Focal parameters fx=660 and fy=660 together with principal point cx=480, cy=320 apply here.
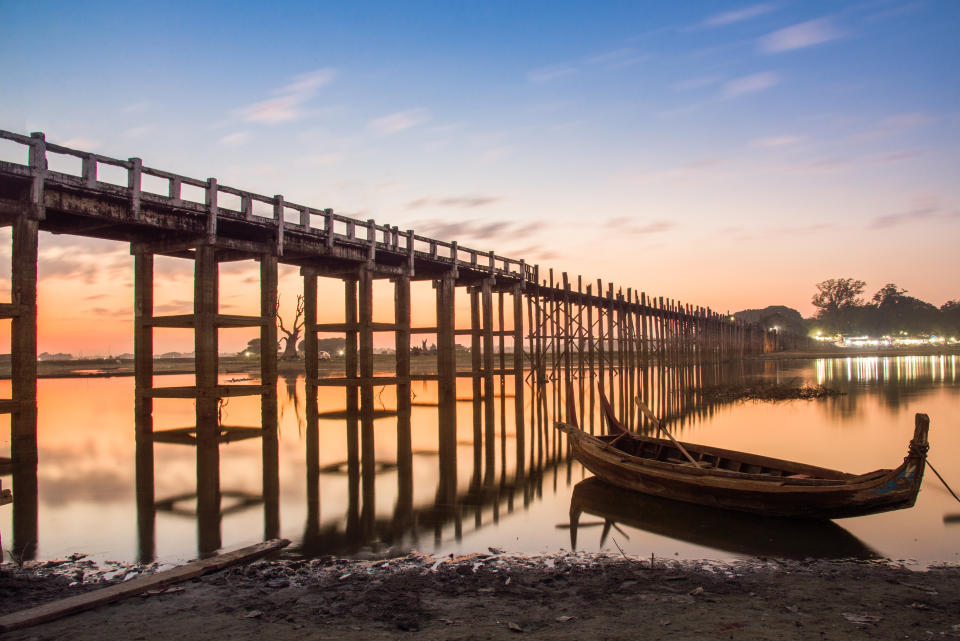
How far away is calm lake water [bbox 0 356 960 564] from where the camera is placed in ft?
26.8

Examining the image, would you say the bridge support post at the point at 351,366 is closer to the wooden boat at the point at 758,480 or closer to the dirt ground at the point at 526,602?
the wooden boat at the point at 758,480

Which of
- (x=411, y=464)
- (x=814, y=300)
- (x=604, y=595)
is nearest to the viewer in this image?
(x=604, y=595)

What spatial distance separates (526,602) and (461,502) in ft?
15.6

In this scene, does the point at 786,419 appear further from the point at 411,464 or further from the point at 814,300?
the point at 814,300

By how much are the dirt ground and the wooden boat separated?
1062mm

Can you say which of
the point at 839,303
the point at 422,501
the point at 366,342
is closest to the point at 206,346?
the point at 366,342

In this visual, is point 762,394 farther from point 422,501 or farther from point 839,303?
point 839,303

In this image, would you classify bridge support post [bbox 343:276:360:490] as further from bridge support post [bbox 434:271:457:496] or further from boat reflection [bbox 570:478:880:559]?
boat reflection [bbox 570:478:880:559]

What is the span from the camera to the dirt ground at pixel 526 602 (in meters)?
5.26

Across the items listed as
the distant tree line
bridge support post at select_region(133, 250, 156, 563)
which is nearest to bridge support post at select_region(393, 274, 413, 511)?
bridge support post at select_region(133, 250, 156, 563)

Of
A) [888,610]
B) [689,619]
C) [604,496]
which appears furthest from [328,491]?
[888,610]

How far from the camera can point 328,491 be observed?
11.6 m

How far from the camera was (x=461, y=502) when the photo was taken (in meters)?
10.6

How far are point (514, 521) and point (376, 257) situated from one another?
56.8ft
